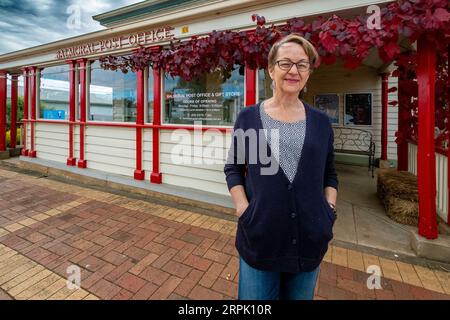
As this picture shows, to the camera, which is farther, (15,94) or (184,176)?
(15,94)

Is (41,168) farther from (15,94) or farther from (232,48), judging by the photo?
(232,48)

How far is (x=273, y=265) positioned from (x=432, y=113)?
253 cm

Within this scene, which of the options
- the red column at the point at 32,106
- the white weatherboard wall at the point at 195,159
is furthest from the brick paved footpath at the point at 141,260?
the red column at the point at 32,106

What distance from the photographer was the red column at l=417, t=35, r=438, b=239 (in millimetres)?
2508

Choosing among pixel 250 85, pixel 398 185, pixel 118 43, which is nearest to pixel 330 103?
pixel 398 185

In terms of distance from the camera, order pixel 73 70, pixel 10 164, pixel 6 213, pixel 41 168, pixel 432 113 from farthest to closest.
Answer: pixel 10 164
pixel 41 168
pixel 73 70
pixel 6 213
pixel 432 113

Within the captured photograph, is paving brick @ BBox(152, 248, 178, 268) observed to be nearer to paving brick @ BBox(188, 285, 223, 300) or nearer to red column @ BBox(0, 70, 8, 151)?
paving brick @ BBox(188, 285, 223, 300)

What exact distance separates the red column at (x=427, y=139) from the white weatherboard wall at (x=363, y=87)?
435 cm

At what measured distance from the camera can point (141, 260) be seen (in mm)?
2514

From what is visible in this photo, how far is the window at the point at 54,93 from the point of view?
19.9ft

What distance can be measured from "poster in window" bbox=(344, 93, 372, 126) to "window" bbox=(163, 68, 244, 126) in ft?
15.3

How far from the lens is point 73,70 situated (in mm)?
5582

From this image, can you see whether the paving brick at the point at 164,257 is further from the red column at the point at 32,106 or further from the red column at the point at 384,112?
→ the red column at the point at 384,112
